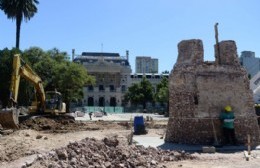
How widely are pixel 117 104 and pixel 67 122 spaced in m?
80.3

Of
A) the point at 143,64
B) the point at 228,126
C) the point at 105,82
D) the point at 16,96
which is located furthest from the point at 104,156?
the point at 143,64

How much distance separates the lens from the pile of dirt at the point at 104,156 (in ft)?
39.8

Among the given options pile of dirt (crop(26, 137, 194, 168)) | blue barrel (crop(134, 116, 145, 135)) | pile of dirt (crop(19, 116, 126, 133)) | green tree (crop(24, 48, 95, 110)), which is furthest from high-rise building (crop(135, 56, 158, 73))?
pile of dirt (crop(26, 137, 194, 168))

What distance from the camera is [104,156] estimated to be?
44.5 feet

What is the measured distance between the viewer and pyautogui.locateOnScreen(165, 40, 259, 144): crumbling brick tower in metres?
18.0

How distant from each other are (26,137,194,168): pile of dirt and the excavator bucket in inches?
250

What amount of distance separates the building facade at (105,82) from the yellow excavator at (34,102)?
77944 mm

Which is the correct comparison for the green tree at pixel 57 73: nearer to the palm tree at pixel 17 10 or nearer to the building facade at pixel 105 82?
the palm tree at pixel 17 10

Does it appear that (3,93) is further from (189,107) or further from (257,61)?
(257,61)

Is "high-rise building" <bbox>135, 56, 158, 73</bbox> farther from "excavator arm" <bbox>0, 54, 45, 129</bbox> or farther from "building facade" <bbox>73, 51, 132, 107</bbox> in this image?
"excavator arm" <bbox>0, 54, 45, 129</bbox>

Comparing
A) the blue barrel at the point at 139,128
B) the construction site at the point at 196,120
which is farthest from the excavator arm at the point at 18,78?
the blue barrel at the point at 139,128

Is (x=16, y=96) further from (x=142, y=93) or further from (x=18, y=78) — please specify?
(x=142, y=93)

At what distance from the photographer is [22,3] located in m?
48.5

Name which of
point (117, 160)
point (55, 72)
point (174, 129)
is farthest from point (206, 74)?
point (55, 72)
